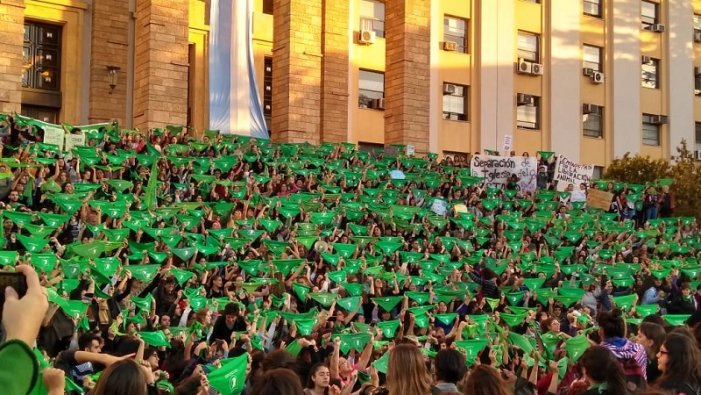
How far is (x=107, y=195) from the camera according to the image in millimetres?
19172

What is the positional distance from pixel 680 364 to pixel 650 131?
138ft

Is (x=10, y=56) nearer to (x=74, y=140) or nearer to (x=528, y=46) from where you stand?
(x=74, y=140)

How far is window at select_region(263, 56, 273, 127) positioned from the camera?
38.6m

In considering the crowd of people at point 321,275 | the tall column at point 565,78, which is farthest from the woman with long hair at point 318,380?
the tall column at point 565,78

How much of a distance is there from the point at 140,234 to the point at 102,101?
1898 cm

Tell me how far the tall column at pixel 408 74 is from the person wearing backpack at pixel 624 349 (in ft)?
96.7

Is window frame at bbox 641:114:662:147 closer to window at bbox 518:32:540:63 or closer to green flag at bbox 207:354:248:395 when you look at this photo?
window at bbox 518:32:540:63

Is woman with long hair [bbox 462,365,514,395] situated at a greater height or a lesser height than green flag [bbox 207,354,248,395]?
greater

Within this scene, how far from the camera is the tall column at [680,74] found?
46375mm

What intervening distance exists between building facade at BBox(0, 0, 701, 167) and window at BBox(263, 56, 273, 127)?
2.8 inches

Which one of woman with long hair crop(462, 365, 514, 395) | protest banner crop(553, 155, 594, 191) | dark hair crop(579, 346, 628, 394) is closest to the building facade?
protest banner crop(553, 155, 594, 191)

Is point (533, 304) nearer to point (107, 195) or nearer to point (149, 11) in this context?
point (107, 195)

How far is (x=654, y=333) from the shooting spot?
723cm

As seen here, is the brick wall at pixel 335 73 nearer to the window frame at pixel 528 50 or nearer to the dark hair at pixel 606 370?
the window frame at pixel 528 50
